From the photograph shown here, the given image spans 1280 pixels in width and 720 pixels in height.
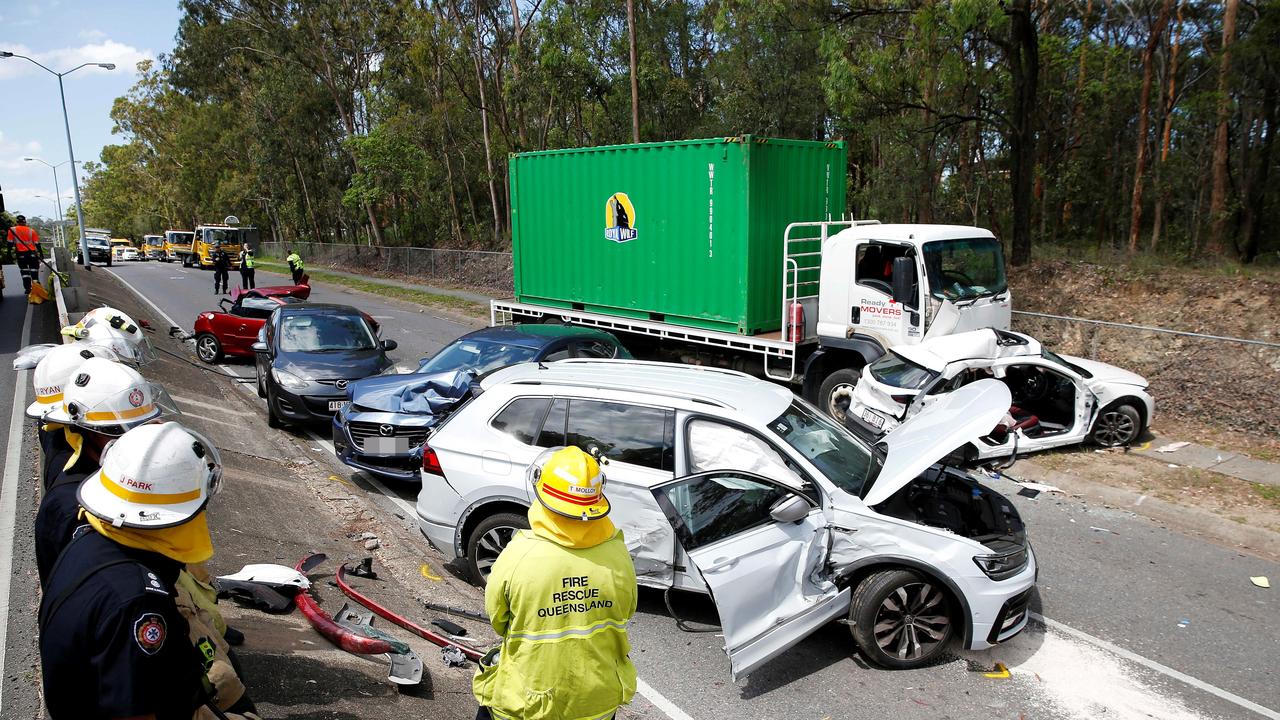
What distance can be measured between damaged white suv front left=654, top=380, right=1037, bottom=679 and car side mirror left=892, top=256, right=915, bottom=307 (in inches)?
188

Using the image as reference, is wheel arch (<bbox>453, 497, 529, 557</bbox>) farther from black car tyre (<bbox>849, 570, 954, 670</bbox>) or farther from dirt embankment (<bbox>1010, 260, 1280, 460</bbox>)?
dirt embankment (<bbox>1010, 260, 1280, 460</bbox>)

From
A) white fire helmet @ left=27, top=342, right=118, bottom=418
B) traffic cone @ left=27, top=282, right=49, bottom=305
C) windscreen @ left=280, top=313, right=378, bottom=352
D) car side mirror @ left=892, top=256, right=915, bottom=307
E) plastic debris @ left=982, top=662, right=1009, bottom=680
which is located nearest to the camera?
white fire helmet @ left=27, top=342, right=118, bottom=418

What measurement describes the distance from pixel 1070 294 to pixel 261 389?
14281 mm

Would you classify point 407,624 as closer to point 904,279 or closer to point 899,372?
point 899,372

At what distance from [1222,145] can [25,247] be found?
29311 millimetres

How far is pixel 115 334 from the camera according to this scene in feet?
18.2

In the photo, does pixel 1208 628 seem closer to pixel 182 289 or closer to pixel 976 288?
pixel 976 288

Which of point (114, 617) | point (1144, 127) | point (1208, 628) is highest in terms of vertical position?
point (1144, 127)

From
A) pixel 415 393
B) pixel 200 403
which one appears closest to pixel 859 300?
pixel 415 393

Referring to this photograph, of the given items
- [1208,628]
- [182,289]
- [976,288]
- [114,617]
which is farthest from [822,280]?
[182,289]

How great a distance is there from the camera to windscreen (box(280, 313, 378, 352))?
1079cm

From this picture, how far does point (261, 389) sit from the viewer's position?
11.7 metres

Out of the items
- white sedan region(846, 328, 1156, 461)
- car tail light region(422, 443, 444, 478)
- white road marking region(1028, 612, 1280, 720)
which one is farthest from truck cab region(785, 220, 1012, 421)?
car tail light region(422, 443, 444, 478)

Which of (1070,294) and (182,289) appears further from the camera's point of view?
(182,289)
